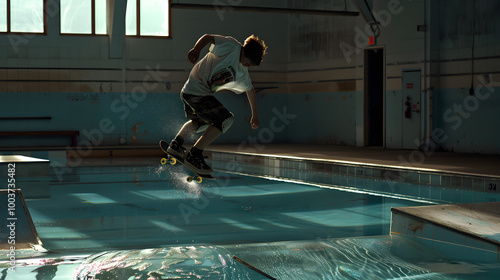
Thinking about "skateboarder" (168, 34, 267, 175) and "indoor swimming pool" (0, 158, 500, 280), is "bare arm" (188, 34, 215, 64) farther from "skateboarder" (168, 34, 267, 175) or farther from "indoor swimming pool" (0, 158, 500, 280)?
"indoor swimming pool" (0, 158, 500, 280)

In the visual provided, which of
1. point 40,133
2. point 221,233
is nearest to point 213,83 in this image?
point 221,233

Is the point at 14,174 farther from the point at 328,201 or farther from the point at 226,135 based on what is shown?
the point at 226,135

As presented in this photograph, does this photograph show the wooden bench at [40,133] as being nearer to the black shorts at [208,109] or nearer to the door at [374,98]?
the door at [374,98]

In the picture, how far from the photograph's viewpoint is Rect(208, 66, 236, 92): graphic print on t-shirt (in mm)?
5070

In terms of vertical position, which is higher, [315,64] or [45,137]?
[315,64]

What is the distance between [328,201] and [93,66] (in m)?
9.69

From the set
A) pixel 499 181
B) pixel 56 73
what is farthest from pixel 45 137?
pixel 499 181

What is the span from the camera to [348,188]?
873 centimetres

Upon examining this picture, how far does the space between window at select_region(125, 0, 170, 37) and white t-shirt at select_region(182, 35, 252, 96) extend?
10.6 metres

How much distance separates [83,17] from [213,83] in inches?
433

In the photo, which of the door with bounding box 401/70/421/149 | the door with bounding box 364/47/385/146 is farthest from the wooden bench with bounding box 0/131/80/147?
the door with bounding box 401/70/421/149

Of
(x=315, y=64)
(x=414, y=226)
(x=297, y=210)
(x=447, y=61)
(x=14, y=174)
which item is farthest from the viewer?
(x=315, y=64)

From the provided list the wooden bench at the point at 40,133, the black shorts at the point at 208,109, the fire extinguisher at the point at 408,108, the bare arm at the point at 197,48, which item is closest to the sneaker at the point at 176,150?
the black shorts at the point at 208,109

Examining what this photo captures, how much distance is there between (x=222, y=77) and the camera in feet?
16.7
